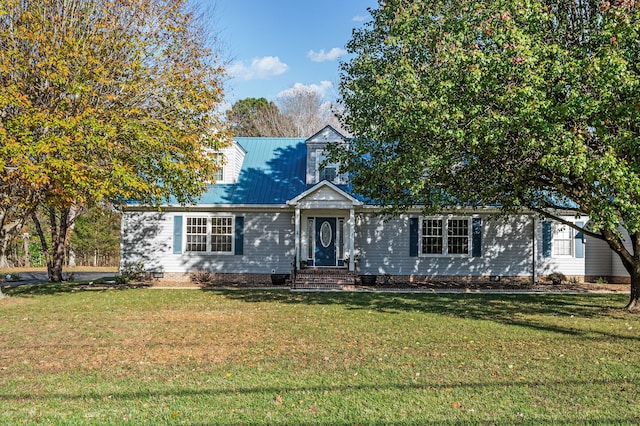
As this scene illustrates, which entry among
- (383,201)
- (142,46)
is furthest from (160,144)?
(383,201)

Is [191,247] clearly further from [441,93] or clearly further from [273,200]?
[441,93]

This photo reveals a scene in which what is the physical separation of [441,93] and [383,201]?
4763mm

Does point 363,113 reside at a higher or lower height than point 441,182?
higher

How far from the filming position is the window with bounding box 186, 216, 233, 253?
2125cm

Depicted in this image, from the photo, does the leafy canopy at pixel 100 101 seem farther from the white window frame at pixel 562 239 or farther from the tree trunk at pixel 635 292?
the white window frame at pixel 562 239

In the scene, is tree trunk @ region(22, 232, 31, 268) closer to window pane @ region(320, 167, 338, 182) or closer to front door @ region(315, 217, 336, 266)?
front door @ region(315, 217, 336, 266)

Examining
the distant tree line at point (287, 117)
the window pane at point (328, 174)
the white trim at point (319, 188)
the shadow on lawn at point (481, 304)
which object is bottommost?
the shadow on lawn at point (481, 304)

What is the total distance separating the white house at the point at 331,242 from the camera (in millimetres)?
21031

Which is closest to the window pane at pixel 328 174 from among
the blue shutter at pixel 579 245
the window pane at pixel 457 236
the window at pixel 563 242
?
the window pane at pixel 457 236

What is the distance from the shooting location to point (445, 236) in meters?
21.1

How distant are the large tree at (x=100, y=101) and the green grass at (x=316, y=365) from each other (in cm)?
342

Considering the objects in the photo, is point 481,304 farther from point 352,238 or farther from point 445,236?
point 445,236

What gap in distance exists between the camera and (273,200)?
69.0ft

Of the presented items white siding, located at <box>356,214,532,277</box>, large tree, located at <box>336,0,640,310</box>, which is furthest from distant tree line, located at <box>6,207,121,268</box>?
large tree, located at <box>336,0,640,310</box>
